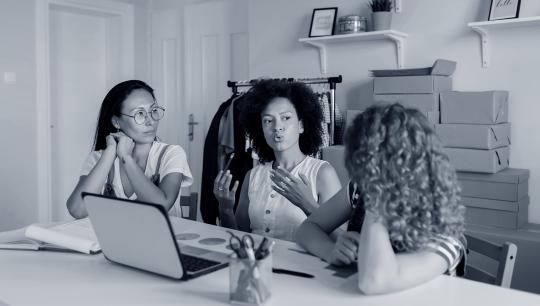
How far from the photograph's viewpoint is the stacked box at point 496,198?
2.63 meters

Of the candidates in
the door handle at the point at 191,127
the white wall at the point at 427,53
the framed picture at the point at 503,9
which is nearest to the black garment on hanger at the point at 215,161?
the white wall at the point at 427,53

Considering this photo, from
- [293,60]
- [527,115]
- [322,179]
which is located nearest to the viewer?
[322,179]

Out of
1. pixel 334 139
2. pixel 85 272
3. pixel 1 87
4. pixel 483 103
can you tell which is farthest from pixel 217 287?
pixel 1 87

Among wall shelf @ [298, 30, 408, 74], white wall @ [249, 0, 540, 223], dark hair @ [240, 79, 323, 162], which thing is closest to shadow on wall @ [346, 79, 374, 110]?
white wall @ [249, 0, 540, 223]

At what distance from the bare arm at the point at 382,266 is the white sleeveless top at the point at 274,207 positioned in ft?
2.50

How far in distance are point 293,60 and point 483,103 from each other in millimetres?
1529

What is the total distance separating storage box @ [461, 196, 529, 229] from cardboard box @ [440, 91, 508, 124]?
411 mm

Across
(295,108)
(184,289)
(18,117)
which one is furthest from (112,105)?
(18,117)

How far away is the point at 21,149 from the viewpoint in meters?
4.03

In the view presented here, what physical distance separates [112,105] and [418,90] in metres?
1.63

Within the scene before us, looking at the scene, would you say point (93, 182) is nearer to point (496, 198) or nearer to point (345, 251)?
point (345, 251)

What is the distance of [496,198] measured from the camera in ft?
8.71

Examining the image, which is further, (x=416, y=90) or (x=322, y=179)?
(x=416, y=90)

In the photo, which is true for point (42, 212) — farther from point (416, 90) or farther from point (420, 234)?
point (420, 234)
